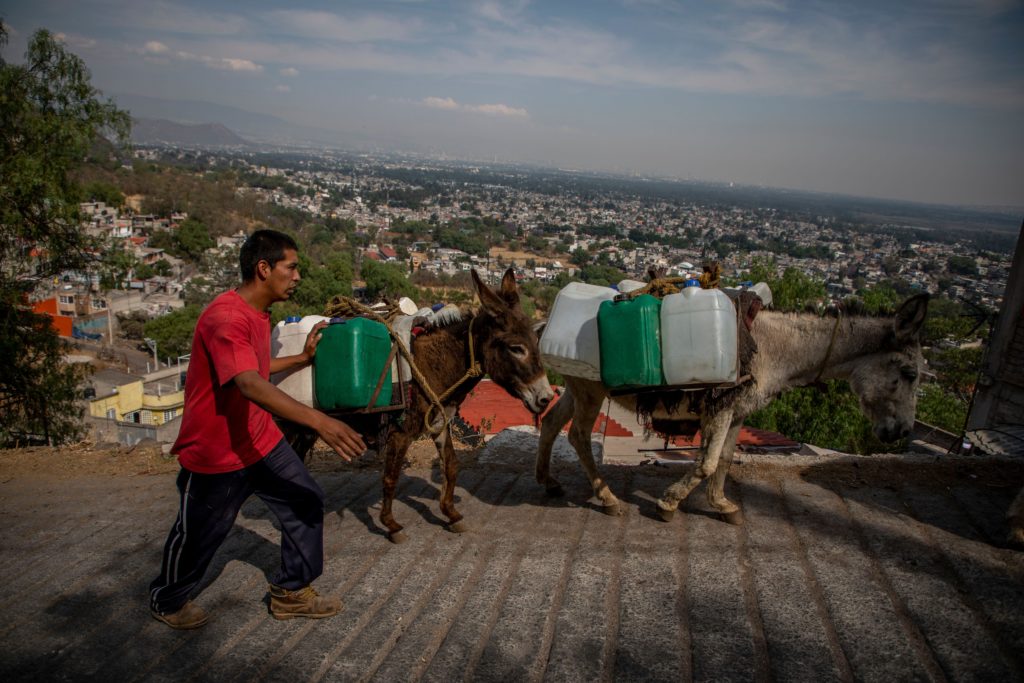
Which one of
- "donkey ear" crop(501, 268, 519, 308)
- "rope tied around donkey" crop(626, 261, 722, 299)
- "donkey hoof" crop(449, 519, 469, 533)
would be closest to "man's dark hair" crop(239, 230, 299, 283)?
"donkey ear" crop(501, 268, 519, 308)

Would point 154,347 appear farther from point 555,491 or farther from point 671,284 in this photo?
point 671,284

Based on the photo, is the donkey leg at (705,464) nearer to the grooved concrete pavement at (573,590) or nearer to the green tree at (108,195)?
the grooved concrete pavement at (573,590)

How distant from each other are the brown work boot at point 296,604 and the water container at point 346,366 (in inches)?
49.2

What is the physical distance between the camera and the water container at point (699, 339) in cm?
411

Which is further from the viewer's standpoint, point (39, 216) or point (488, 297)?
point (39, 216)

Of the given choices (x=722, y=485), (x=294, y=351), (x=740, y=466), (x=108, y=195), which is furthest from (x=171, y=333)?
(x=108, y=195)

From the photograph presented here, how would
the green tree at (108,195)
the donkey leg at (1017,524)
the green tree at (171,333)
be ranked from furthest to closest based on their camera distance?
the green tree at (108,195)
the green tree at (171,333)
the donkey leg at (1017,524)

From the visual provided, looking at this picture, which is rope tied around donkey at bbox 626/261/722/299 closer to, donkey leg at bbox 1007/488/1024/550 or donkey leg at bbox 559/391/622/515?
donkey leg at bbox 559/391/622/515

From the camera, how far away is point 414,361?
14.4 feet

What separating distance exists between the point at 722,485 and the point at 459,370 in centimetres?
231

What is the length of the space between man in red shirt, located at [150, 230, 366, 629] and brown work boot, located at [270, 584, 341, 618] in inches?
5.6

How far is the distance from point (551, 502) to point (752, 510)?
1.67m

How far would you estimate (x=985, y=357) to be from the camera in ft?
39.9

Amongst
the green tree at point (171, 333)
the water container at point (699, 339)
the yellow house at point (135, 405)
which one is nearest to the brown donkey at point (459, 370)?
the water container at point (699, 339)
